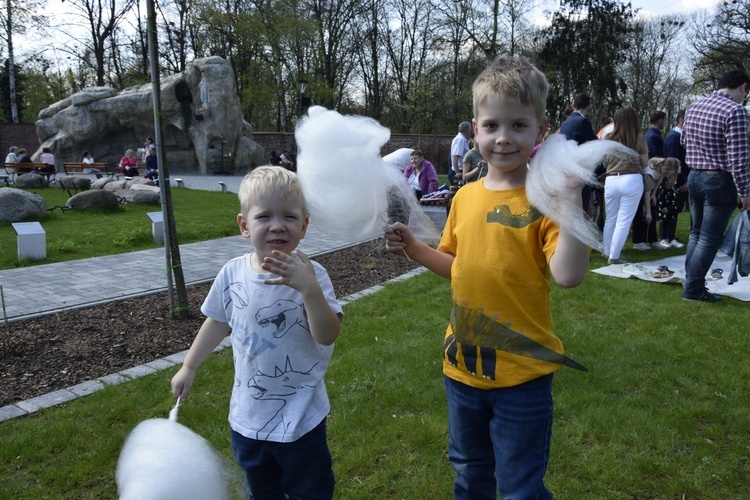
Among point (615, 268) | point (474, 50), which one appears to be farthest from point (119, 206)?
point (474, 50)

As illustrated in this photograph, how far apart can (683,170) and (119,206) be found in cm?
1300

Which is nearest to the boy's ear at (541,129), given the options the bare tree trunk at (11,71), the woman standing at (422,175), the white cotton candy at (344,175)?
the white cotton candy at (344,175)

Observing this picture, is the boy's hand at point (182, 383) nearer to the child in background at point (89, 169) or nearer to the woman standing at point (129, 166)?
the woman standing at point (129, 166)

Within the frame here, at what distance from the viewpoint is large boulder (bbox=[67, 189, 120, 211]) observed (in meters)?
13.4

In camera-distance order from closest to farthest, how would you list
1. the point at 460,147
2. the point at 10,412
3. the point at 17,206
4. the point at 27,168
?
the point at 10,412, the point at 460,147, the point at 17,206, the point at 27,168

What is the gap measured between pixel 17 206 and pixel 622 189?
11.6 metres

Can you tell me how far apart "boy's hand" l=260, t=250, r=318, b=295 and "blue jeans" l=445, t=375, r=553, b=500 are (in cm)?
71

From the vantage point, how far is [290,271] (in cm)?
175

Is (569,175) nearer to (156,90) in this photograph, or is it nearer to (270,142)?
(156,90)

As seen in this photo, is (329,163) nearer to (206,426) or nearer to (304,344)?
(304,344)

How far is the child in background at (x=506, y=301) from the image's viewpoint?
71.2 inches

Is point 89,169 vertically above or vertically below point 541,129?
above

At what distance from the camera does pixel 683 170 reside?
9.52 meters

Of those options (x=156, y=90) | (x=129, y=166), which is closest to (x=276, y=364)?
(x=156, y=90)
